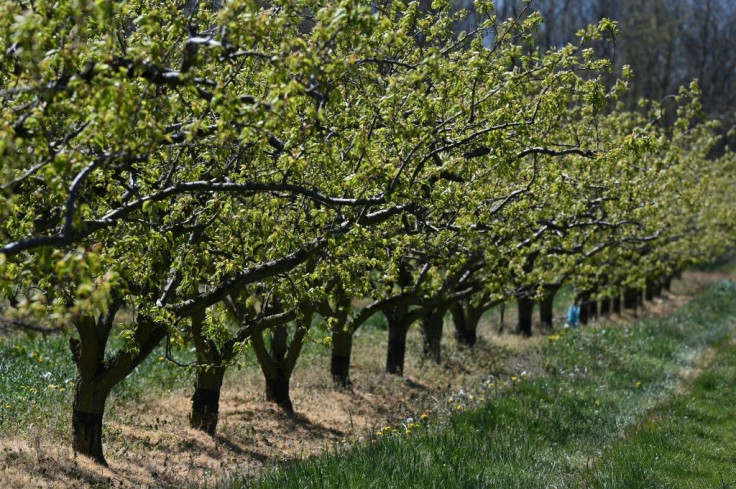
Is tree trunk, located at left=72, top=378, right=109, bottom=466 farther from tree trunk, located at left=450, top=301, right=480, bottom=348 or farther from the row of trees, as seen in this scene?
tree trunk, located at left=450, top=301, right=480, bottom=348

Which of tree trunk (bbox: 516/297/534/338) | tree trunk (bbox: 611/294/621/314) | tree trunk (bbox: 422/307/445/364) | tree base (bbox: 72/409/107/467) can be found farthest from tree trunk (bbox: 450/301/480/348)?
tree trunk (bbox: 611/294/621/314)

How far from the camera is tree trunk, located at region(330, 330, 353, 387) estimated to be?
48.3ft

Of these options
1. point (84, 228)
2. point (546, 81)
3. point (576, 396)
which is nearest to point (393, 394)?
point (576, 396)

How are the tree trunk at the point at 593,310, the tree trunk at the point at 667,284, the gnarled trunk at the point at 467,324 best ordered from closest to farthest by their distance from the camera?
1. the gnarled trunk at the point at 467,324
2. the tree trunk at the point at 593,310
3. the tree trunk at the point at 667,284

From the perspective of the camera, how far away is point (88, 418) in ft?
30.6

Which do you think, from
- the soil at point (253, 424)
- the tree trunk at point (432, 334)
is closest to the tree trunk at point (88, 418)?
the soil at point (253, 424)

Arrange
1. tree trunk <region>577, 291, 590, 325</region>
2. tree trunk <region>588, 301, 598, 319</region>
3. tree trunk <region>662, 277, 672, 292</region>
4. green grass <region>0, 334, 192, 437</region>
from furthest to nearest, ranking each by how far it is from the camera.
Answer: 1. tree trunk <region>662, 277, 672, 292</region>
2. tree trunk <region>588, 301, 598, 319</region>
3. tree trunk <region>577, 291, 590, 325</region>
4. green grass <region>0, 334, 192, 437</region>

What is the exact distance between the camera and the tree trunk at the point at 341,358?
14719 mm

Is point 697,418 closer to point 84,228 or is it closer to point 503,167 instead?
point 503,167

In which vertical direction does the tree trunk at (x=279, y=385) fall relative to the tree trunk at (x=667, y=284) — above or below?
below

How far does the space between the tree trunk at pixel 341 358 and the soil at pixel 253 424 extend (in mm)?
200

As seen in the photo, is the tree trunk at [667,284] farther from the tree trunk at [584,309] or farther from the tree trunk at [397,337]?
the tree trunk at [397,337]

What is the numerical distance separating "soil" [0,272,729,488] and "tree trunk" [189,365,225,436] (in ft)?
0.61

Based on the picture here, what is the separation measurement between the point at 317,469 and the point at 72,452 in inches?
120
